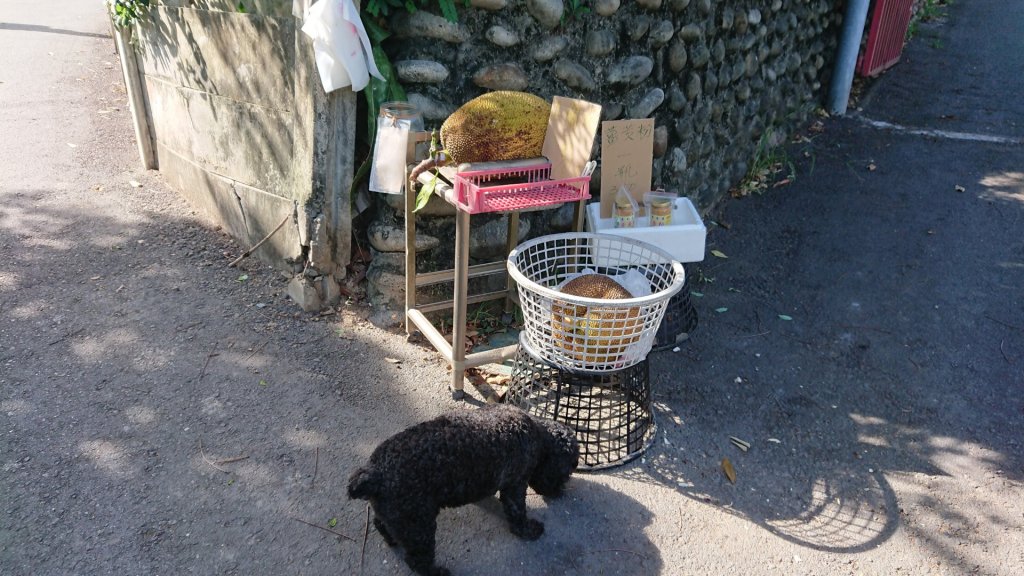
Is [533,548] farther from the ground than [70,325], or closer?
closer

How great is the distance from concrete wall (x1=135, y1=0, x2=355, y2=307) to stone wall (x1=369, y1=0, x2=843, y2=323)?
0.33 meters

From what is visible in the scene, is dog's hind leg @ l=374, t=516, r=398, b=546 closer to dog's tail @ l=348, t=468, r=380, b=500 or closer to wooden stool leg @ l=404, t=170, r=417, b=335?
dog's tail @ l=348, t=468, r=380, b=500

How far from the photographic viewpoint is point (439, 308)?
3502 mm

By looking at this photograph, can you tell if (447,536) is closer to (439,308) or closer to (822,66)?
(439,308)

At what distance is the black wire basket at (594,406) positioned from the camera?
110 inches

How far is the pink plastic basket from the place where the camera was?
254 cm

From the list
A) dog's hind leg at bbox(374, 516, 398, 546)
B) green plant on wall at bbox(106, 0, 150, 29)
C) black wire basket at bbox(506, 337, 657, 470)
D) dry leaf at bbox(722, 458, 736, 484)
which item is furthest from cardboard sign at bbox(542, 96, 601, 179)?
green plant on wall at bbox(106, 0, 150, 29)

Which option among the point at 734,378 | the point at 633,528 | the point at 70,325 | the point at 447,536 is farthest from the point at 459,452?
the point at 70,325

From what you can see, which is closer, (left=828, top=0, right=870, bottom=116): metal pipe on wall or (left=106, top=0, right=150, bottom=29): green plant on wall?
(left=106, top=0, right=150, bottom=29): green plant on wall

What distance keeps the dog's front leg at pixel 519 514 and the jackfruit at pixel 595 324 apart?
0.57 metres

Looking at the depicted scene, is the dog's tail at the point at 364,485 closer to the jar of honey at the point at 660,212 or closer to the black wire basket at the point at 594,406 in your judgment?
the black wire basket at the point at 594,406

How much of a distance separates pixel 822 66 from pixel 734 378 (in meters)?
4.72

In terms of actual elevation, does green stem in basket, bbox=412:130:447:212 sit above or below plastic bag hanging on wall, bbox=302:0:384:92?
below

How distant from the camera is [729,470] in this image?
280 cm
